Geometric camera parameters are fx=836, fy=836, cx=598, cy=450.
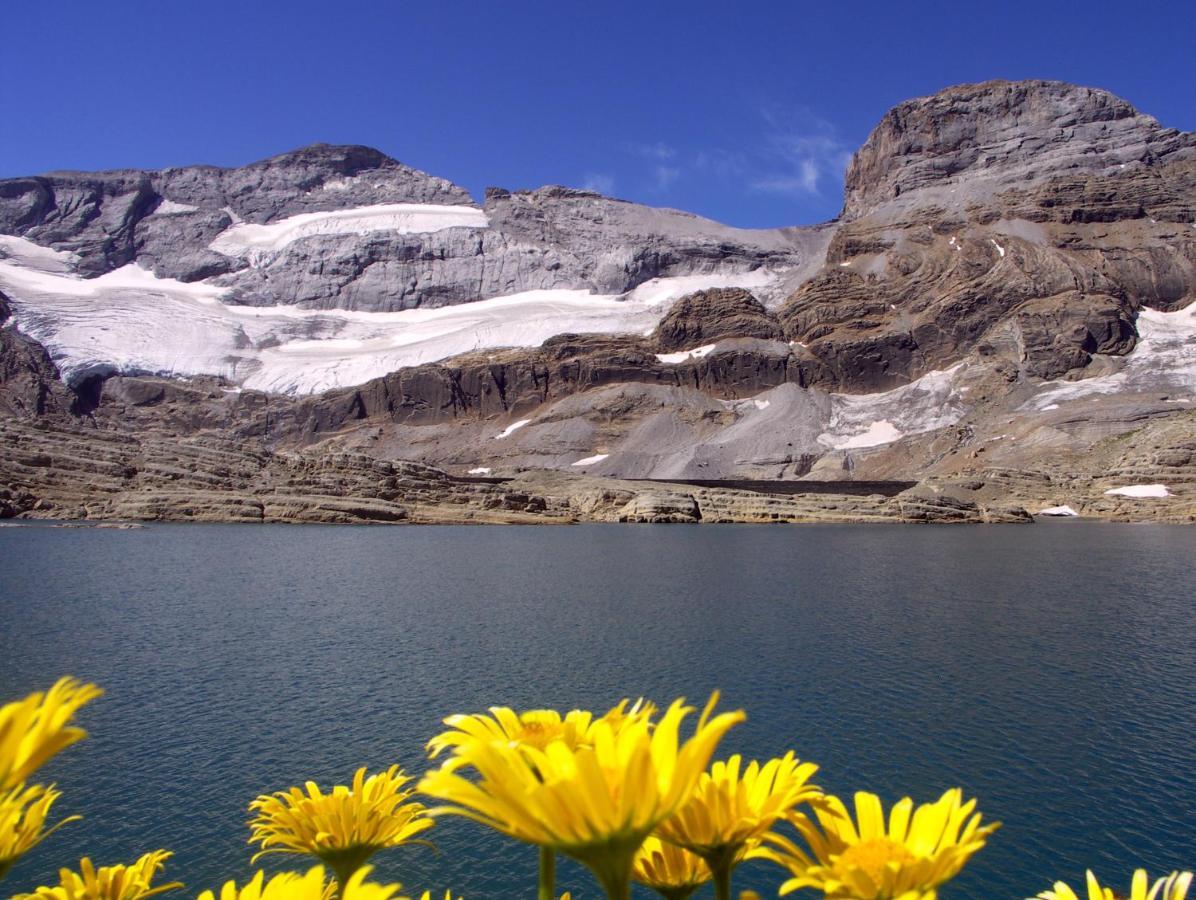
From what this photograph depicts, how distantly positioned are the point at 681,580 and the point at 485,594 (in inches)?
385

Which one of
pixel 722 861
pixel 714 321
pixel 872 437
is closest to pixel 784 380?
pixel 714 321

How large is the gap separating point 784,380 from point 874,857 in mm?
140396

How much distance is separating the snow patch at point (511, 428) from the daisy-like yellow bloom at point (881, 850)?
140046 millimetres

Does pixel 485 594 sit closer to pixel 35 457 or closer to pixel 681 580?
pixel 681 580

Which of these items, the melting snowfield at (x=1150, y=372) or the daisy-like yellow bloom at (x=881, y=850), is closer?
the daisy-like yellow bloom at (x=881, y=850)

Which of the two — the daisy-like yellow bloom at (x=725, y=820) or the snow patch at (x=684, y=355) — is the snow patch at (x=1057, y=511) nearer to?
the snow patch at (x=684, y=355)

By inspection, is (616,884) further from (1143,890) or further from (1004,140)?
(1004,140)

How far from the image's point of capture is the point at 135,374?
557 ft

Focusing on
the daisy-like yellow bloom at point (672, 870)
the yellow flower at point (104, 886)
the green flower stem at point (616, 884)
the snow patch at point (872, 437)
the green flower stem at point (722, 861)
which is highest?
the snow patch at point (872, 437)

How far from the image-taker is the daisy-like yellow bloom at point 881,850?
2057 millimetres

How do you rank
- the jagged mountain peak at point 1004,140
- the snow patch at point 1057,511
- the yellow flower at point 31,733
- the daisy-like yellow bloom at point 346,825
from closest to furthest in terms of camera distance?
the yellow flower at point 31,733, the daisy-like yellow bloom at point 346,825, the snow patch at point 1057,511, the jagged mountain peak at point 1004,140

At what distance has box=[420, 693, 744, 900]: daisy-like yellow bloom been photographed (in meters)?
1.64

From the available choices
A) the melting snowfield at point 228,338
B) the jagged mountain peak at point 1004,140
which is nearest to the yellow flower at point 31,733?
the melting snowfield at point 228,338

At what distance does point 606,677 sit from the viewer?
19.8 meters
